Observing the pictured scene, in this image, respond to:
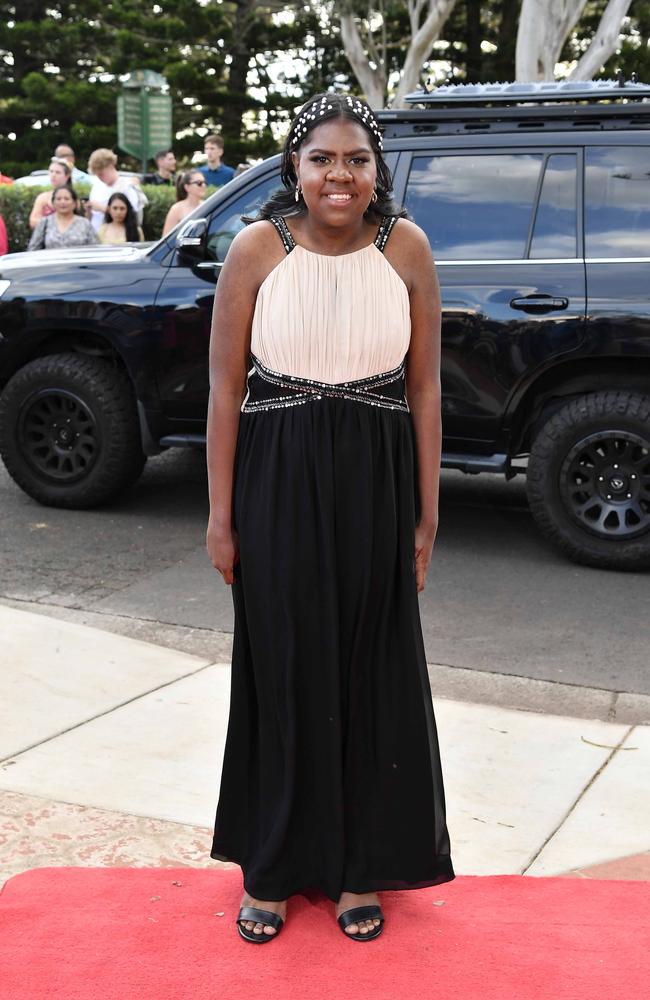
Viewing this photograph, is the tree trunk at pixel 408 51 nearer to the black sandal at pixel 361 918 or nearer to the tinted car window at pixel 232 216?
the tinted car window at pixel 232 216

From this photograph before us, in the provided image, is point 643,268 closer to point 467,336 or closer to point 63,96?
point 467,336

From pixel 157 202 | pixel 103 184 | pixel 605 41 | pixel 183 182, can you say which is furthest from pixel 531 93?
pixel 605 41

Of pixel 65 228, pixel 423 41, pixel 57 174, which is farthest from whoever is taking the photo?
pixel 423 41

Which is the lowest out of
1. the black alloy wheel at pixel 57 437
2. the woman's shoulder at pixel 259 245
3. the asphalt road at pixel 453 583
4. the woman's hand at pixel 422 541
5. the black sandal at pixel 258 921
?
the asphalt road at pixel 453 583

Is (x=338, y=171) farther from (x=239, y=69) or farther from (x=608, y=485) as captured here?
(x=239, y=69)

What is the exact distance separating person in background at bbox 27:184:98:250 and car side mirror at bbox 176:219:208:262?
4.25 metres

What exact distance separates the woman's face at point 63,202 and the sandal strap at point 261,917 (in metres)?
8.99

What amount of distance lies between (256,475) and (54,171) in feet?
32.6

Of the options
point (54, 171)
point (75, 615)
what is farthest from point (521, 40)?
point (75, 615)

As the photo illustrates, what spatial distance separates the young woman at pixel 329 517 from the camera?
Answer: 120 inches

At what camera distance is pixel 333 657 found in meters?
3.11

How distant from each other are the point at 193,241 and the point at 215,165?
829 centimetres

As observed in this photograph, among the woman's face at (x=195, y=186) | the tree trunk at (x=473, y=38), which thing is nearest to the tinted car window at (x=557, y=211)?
the woman's face at (x=195, y=186)

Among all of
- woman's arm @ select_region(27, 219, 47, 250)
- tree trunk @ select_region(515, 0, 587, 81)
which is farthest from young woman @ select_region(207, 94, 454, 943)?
tree trunk @ select_region(515, 0, 587, 81)
